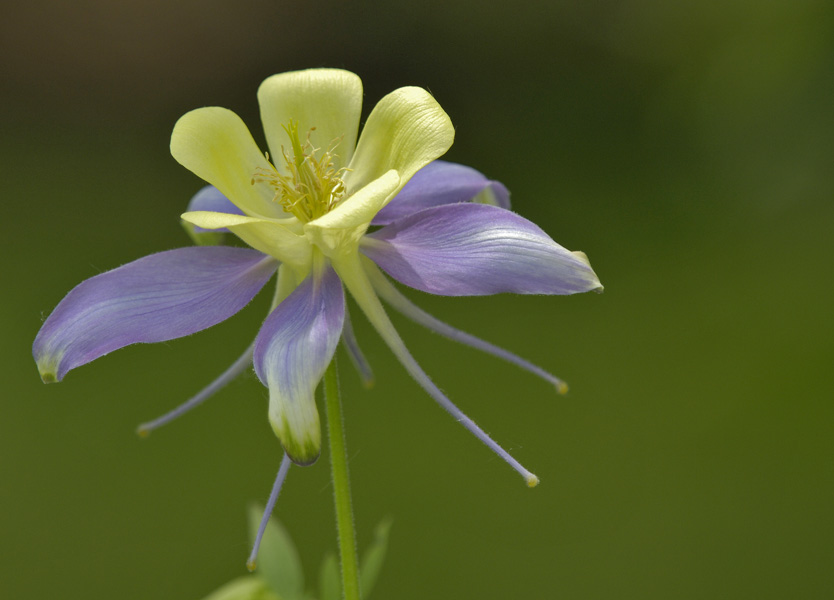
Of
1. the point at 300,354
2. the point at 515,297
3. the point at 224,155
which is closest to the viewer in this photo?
the point at 300,354

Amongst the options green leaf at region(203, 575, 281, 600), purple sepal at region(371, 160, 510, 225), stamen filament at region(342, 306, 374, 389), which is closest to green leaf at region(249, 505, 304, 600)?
green leaf at region(203, 575, 281, 600)

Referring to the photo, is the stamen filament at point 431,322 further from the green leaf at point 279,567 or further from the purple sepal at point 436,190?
the green leaf at point 279,567

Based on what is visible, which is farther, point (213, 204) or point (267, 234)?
point (213, 204)

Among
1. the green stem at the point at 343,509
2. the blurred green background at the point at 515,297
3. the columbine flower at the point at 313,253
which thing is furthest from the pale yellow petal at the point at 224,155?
the blurred green background at the point at 515,297

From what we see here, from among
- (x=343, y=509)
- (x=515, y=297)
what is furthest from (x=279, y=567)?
(x=515, y=297)

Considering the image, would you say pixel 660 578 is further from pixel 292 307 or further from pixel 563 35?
pixel 563 35

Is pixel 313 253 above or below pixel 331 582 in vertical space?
above

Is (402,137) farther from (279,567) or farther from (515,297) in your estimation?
(515,297)

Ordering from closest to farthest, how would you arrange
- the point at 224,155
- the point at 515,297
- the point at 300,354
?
1. the point at 300,354
2. the point at 224,155
3. the point at 515,297

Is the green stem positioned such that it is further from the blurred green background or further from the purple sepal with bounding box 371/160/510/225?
the blurred green background
